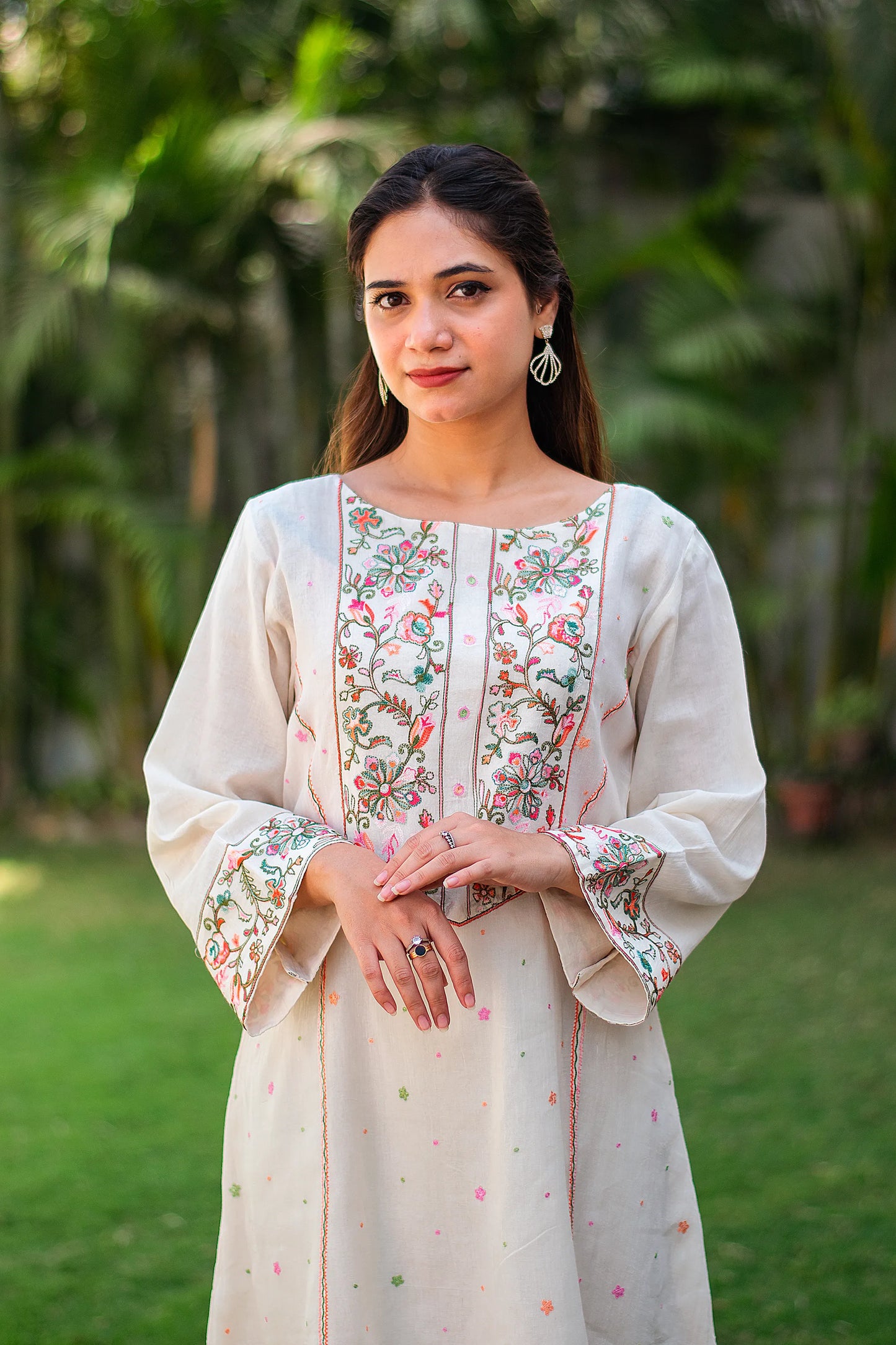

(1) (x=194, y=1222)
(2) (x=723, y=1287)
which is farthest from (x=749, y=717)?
(1) (x=194, y=1222)

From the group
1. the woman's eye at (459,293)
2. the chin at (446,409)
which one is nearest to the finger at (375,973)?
the chin at (446,409)

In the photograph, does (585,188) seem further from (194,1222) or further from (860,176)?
(194,1222)

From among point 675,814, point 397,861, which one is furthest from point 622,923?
point 397,861

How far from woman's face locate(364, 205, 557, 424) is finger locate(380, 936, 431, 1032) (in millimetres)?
508

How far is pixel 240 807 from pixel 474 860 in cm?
27

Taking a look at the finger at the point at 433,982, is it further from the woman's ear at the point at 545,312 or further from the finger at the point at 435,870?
the woman's ear at the point at 545,312

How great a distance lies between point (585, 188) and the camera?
5977 millimetres

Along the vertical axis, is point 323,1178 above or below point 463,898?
below

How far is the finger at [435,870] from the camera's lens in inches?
47.4

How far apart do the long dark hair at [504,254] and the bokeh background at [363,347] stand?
2448mm

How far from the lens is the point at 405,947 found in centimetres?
122

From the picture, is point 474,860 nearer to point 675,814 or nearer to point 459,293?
point 675,814

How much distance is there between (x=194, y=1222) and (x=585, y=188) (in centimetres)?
472

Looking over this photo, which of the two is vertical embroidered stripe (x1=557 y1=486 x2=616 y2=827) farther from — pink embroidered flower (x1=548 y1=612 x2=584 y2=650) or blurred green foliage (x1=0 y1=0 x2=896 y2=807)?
blurred green foliage (x1=0 y1=0 x2=896 y2=807)
